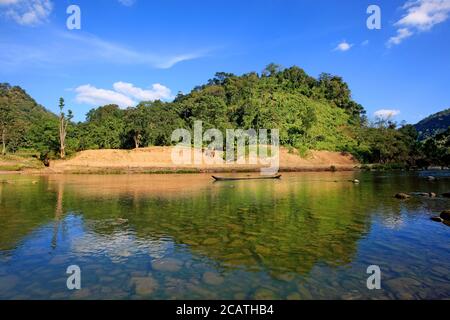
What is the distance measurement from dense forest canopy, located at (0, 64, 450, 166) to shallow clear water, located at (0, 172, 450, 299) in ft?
189

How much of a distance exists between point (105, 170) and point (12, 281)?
5417cm

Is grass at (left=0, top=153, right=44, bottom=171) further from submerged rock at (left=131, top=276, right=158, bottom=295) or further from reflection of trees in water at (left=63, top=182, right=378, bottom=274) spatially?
submerged rock at (left=131, top=276, right=158, bottom=295)

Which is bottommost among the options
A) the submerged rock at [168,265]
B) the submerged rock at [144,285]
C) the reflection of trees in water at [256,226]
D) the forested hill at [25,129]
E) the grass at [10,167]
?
the submerged rock at [144,285]

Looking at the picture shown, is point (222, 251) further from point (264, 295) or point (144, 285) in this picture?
point (264, 295)

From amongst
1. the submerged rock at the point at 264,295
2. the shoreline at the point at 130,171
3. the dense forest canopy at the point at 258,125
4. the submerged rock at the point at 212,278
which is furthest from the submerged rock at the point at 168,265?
the dense forest canopy at the point at 258,125

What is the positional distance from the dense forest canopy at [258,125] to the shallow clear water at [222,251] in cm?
5760

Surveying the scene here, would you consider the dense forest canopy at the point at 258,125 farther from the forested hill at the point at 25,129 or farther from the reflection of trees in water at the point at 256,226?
the reflection of trees in water at the point at 256,226

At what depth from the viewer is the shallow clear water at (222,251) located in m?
8.87

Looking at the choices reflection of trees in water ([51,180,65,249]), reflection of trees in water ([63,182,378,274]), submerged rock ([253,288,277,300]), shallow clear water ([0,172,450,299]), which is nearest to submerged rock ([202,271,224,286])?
shallow clear water ([0,172,450,299])

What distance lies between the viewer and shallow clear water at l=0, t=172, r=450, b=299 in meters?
8.87

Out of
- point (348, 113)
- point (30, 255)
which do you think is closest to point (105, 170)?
point (30, 255)

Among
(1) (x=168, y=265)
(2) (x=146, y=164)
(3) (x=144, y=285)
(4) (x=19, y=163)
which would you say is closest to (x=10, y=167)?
(4) (x=19, y=163)

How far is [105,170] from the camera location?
6091cm
